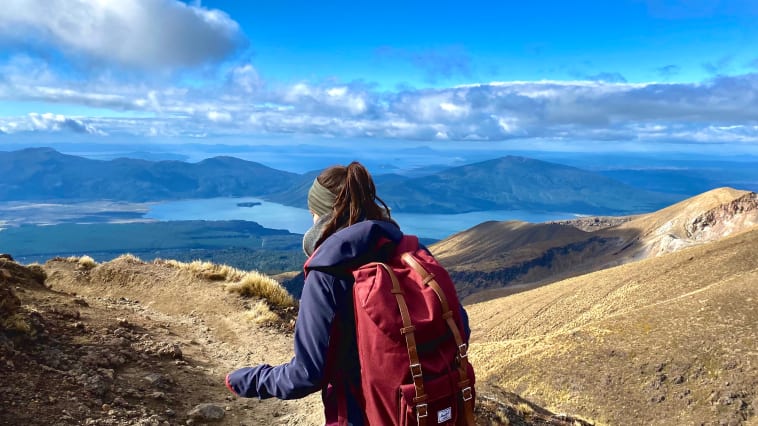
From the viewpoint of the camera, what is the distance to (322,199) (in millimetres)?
2873

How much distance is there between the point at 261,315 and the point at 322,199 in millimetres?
8067

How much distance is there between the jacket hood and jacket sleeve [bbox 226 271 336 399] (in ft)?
0.29

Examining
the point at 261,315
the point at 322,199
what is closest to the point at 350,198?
the point at 322,199

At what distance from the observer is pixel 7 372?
206 inches

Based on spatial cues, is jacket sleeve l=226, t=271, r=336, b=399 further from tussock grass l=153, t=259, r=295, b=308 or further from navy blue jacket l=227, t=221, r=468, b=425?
tussock grass l=153, t=259, r=295, b=308

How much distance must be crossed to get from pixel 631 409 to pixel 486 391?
1400 cm

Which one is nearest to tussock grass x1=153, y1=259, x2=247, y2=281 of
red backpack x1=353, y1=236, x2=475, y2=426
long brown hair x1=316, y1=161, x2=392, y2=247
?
long brown hair x1=316, y1=161, x2=392, y2=247

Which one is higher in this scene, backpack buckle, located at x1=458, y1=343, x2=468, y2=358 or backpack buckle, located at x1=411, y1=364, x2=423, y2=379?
backpack buckle, located at x1=458, y1=343, x2=468, y2=358

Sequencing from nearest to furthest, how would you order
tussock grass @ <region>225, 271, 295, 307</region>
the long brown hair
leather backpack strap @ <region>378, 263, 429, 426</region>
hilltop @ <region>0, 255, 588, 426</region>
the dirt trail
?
leather backpack strap @ <region>378, 263, 429, 426</region> → the long brown hair → the dirt trail → hilltop @ <region>0, 255, 588, 426</region> → tussock grass @ <region>225, 271, 295, 307</region>

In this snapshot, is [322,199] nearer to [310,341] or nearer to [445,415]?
[310,341]

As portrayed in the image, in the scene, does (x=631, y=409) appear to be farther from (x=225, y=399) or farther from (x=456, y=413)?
(x=456, y=413)

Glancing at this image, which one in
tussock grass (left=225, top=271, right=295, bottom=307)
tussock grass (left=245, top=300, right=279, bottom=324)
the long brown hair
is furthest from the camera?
tussock grass (left=225, top=271, right=295, bottom=307)

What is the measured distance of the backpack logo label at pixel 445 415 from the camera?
2.36m

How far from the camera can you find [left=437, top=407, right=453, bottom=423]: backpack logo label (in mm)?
2363
